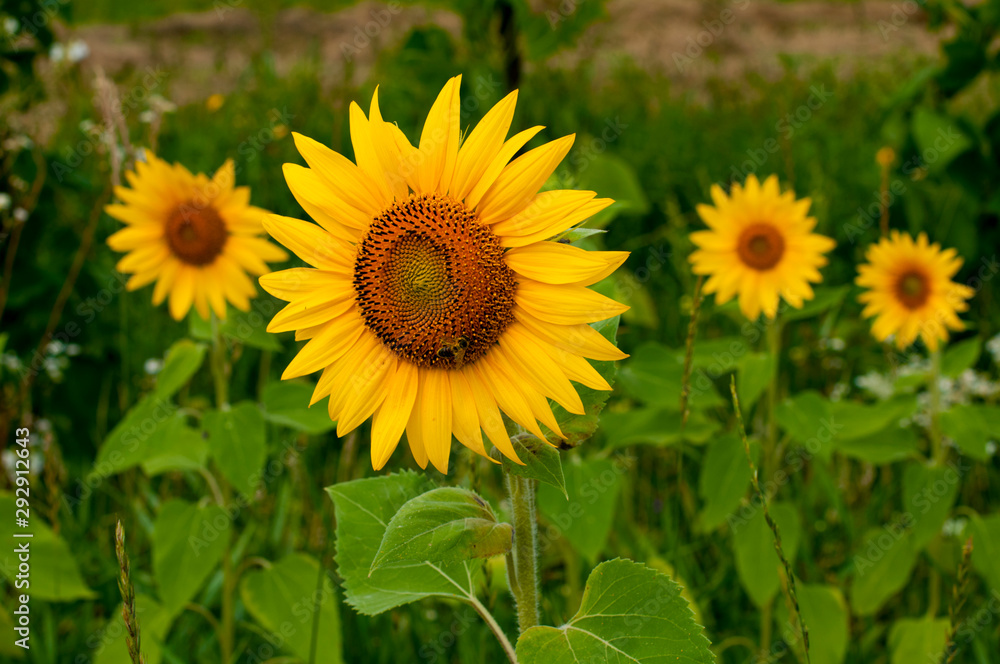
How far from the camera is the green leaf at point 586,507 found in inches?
81.7

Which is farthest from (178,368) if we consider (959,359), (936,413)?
(959,359)

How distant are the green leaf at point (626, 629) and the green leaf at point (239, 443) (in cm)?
110

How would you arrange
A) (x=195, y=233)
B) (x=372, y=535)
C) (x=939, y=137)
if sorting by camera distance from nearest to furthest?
(x=372, y=535)
(x=195, y=233)
(x=939, y=137)

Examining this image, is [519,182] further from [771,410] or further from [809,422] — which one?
[771,410]

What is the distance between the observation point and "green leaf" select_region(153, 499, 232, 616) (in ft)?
6.92

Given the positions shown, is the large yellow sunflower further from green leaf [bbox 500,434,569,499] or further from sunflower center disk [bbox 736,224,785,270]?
green leaf [bbox 500,434,569,499]

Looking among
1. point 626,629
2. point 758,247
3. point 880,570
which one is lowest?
point 626,629

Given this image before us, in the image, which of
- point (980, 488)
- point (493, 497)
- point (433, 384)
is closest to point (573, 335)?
→ point (433, 384)

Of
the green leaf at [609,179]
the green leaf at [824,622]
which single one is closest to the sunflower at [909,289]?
the green leaf at [824,622]

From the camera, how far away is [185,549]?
2150 mm

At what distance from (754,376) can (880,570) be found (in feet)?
2.04

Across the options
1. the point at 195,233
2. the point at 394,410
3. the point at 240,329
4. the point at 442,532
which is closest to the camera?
the point at 442,532

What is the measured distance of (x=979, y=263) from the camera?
3.61 meters

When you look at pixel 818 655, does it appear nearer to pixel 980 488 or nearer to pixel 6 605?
pixel 980 488
